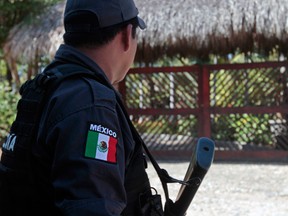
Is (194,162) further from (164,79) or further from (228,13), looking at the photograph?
(164,79)

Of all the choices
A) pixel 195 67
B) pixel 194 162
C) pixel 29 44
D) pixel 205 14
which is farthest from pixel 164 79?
pixel 194 162

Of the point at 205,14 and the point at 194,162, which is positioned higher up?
the point at 205,14

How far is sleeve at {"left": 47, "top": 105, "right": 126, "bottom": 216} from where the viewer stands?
117 centimetres

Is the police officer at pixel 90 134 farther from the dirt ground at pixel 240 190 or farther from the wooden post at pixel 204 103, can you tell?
the wooden post at pixel 204 103

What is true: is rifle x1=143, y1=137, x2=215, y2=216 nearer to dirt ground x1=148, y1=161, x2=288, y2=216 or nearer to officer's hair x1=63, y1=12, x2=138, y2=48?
officer's hair x1=63, y1=12, x2=138, y2=48

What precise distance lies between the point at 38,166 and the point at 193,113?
28.4 feet

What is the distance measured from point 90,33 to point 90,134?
29cm

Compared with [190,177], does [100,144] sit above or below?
above

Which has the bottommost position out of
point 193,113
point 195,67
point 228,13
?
point 193,113

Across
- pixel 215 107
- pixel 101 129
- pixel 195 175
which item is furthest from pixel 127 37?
pixel 215 107

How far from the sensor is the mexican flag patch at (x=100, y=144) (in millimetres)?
1190

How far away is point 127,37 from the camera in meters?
1.43

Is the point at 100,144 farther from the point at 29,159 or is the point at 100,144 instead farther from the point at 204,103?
the point at 204,103

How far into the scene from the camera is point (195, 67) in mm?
9844
